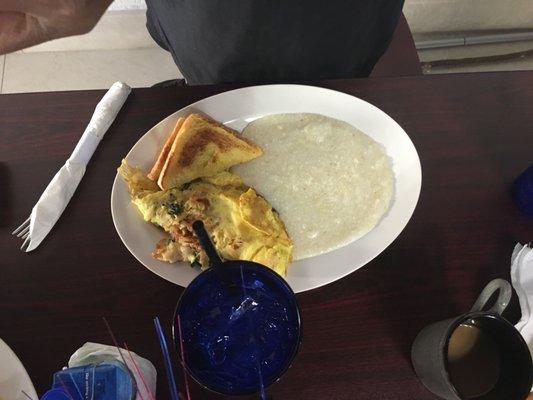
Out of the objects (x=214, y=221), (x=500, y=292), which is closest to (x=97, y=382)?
(x=214, y=221)

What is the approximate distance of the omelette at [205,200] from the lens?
0.74m

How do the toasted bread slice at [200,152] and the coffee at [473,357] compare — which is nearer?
the coffee at [473,357]

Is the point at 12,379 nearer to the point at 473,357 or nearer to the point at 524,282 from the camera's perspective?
the point at 473,357

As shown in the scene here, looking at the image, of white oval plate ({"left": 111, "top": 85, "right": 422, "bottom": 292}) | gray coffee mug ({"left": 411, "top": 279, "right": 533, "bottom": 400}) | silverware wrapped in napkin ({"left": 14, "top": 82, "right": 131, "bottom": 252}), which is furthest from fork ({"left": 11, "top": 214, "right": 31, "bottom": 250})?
gray coffee mug ({"left": 411, "top": 279, "right": 533, "bottom": 400})

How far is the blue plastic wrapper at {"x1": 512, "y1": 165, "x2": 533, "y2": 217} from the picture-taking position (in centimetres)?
75

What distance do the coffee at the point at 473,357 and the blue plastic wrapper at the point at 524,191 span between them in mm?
252

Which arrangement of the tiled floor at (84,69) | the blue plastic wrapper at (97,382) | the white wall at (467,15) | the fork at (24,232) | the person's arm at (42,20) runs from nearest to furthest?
the blue plastic wrapper at (97,382), the person's arm at (42,20), the fork at (24,232), the white wall at (467,15), the tiled floor at (84,69)

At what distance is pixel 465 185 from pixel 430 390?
0.34 meters

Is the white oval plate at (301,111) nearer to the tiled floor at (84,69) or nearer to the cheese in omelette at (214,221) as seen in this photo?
the cheese in omelette at (214,221)

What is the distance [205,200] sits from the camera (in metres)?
0.79

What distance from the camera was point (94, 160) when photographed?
85cm

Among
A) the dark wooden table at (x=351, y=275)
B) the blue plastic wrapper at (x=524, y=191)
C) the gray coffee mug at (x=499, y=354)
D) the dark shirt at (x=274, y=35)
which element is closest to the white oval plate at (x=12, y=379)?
the dark wooden table at (x=351, y=275)

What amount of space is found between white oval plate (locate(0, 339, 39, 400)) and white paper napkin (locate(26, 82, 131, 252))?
17cm

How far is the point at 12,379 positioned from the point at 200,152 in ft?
1.42
